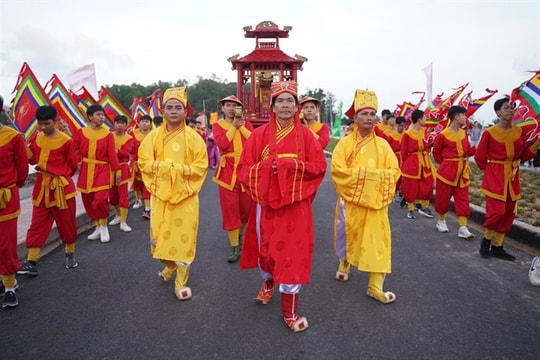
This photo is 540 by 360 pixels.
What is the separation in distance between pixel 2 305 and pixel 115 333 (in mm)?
1344

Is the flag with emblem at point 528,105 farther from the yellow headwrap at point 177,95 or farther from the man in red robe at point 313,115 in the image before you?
the yellow headwrap at point 177,95

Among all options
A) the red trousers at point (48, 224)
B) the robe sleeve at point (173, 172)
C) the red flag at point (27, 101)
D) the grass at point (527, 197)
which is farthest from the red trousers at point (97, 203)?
the grass at point (527, 197)

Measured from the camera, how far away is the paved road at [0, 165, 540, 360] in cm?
276

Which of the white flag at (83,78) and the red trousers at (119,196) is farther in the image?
the white flag at (83,78)

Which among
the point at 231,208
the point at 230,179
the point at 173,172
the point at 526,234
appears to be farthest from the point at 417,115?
the point at 173,172

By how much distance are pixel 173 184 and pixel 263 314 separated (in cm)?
146

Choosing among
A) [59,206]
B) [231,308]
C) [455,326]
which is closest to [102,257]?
[59,206]

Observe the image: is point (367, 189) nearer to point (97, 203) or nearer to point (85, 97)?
point (97, 203)

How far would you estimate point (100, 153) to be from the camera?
5.46 metres

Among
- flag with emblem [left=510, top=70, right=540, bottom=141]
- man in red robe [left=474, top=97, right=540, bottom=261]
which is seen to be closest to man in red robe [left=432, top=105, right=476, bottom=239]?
man in red robe [left=474, top=97, right=540, bottom=261]

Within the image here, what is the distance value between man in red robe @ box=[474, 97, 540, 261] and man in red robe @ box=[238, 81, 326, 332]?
8.98ft

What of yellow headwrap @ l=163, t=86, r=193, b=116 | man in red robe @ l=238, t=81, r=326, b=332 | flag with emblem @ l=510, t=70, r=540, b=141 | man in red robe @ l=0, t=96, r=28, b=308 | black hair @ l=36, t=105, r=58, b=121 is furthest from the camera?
black hair @ l=36, t=105, r=58, b=121

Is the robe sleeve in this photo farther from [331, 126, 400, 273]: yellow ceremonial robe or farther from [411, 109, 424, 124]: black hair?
[411, 109, 424, 124]: black hair

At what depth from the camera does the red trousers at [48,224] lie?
4191 mm
